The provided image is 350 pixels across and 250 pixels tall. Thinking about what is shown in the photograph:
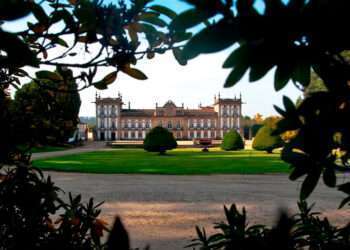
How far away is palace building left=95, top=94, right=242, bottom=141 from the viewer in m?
71.4

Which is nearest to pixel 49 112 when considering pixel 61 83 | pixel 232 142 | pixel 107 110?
pixel 61 83

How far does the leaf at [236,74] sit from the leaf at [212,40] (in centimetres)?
5

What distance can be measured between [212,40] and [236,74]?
0.08 metres

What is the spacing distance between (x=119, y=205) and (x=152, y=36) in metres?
6.47

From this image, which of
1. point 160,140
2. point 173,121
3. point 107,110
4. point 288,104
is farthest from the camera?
point 173,121

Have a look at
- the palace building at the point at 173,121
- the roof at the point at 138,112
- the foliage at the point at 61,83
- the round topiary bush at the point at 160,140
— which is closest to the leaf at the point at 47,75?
the foliage at the point at 61,83

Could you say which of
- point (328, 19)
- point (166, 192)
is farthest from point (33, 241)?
point (166, 192)

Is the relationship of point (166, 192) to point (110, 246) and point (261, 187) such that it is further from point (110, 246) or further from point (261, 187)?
point (110, 246)

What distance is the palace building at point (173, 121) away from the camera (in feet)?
234

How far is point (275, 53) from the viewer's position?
0.58 meters

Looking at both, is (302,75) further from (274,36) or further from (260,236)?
(260,236)

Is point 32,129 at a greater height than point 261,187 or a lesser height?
greater

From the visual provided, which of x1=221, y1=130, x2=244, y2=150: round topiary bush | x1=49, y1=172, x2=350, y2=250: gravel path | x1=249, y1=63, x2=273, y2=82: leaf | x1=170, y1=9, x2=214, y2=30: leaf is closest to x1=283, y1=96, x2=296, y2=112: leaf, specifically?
x1=249, y1=63, x2=273, y2=82: leaf

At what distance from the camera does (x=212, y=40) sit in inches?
22.3
